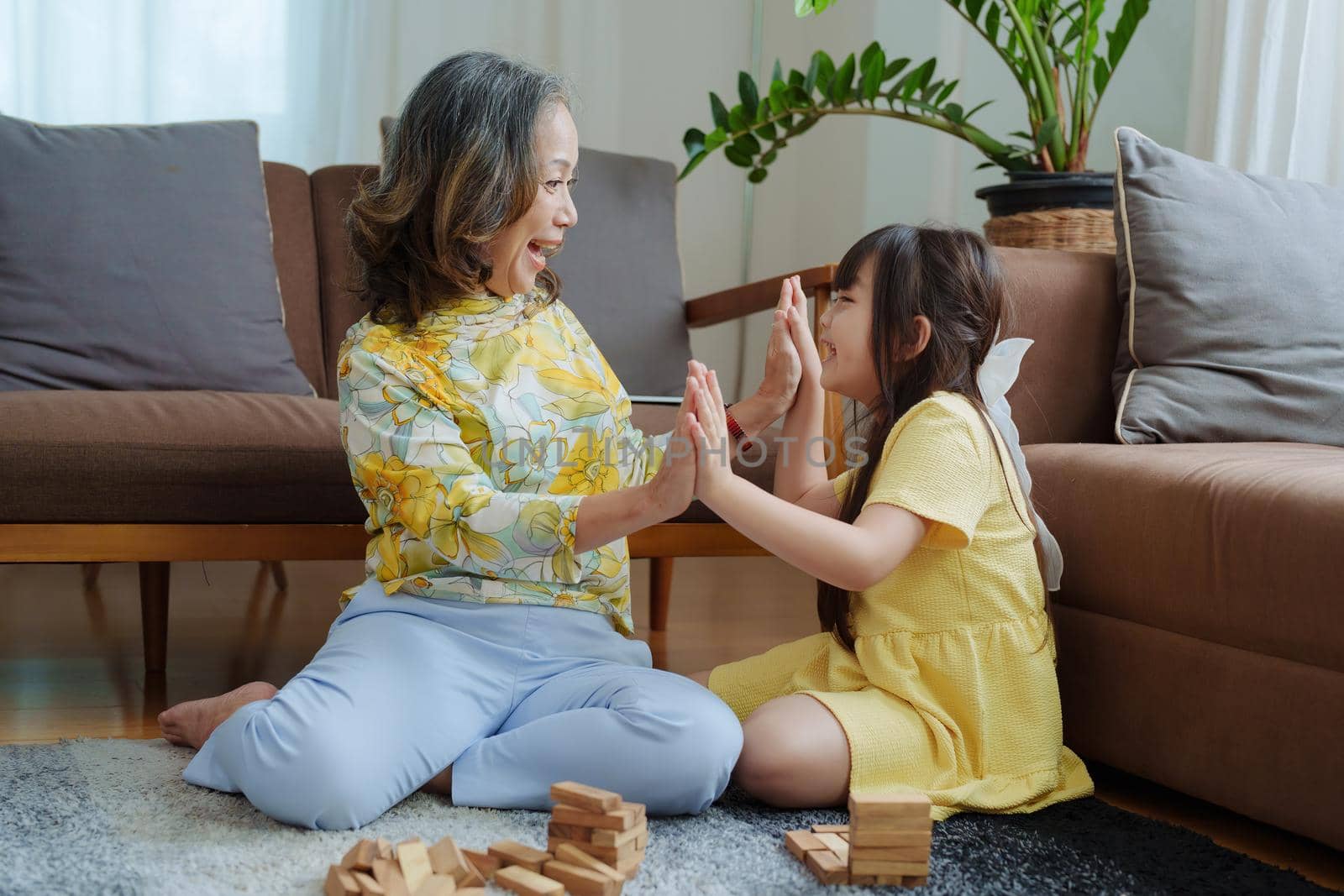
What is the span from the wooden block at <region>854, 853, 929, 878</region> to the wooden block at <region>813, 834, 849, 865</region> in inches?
0.6

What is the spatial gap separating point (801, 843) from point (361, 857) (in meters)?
0.37

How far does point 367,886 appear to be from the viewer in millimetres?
910

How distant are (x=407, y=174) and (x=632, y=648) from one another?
566 millimetres

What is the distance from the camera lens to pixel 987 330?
4.46 feet

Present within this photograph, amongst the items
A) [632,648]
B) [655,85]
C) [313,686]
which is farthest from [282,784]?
Answer: [655,85]

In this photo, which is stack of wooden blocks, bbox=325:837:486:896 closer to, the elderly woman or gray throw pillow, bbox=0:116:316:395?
the elderly woman

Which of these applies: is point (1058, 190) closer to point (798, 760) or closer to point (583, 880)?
point (798, 760)

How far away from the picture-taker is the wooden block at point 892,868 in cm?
102

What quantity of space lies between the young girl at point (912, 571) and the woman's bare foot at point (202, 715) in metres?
0.53

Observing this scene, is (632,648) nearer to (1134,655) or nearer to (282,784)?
(282,784)

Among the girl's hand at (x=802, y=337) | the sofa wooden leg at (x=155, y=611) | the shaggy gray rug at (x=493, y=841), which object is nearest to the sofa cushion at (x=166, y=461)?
the sofa wooden leg at (x=155, y=611)

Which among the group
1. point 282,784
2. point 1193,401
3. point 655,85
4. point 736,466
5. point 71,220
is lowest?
point 282,784

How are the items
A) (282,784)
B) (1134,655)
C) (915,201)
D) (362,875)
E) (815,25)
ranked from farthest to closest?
(815,25) < (915,201) < (1134,655) < (282,784) < (362,875)

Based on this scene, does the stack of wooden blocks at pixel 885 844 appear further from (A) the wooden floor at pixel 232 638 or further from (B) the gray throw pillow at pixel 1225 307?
(B) the gray throw pillow at pixel 1225 307
